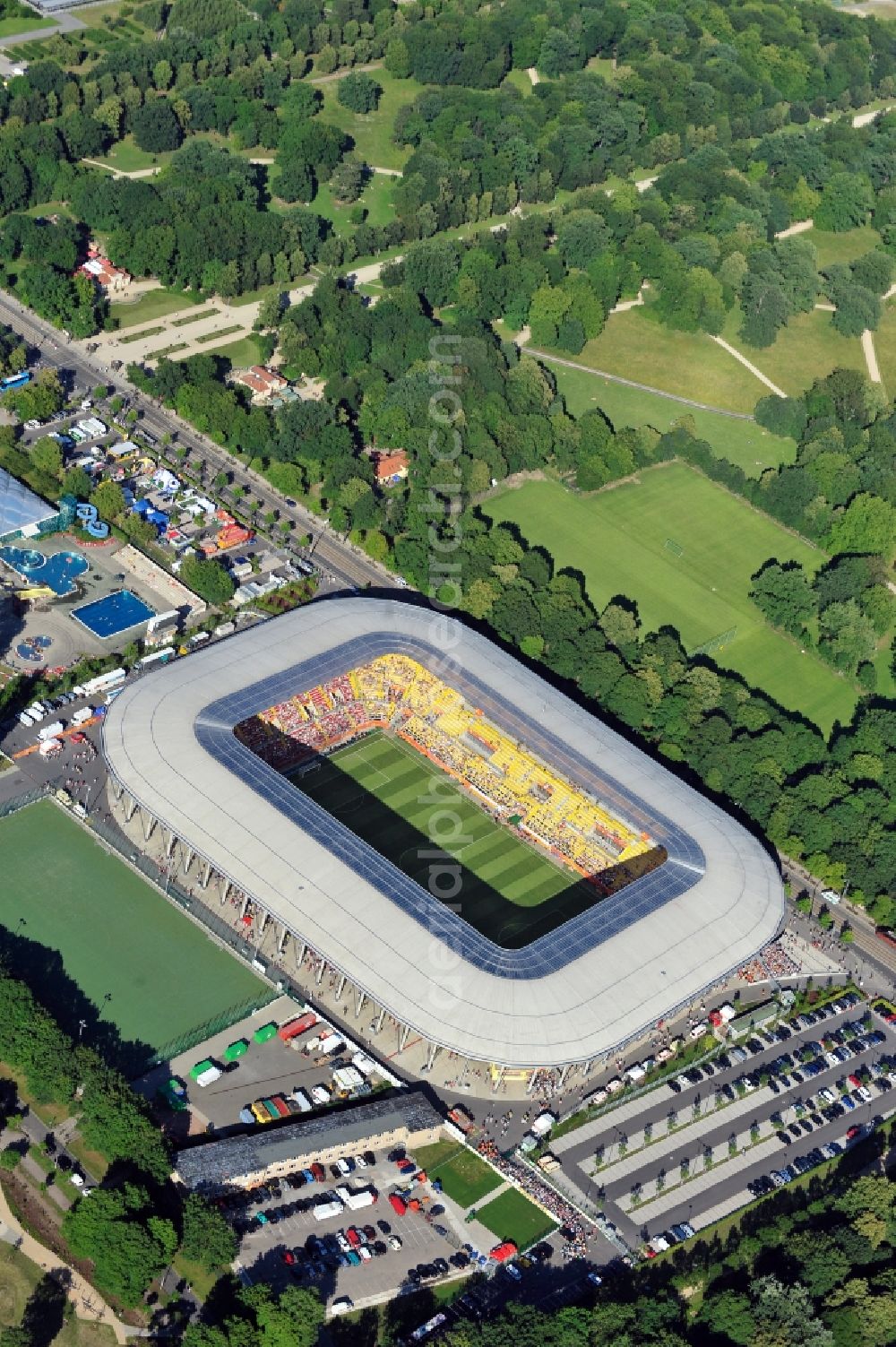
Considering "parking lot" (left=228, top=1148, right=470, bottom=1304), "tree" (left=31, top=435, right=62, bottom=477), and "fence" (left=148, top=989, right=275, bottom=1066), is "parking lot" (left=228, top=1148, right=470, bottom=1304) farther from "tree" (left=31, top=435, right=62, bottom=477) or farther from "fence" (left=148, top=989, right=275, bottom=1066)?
"tree" (left=31, top=435, right=62, bottom=477)

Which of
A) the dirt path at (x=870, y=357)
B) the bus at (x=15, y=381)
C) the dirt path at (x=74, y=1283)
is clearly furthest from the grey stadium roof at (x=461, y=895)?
the dirt path at (x=870, y=357)

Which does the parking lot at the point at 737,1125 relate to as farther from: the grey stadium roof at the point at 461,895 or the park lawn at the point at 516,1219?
the grey stadium roof at the point at 461,895

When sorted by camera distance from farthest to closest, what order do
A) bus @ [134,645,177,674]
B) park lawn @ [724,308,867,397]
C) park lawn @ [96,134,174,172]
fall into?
park lawn @ [96,134,174,172]
park lawn @ [724,308,867,397]
bus @ [134,645,177,674]

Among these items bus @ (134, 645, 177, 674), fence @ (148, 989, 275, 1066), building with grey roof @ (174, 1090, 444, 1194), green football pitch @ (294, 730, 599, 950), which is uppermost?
bus @ (134, 645, 177, 674)

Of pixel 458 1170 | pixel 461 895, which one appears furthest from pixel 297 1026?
pixel 461 895

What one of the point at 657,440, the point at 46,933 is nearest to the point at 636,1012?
the point at 46,933

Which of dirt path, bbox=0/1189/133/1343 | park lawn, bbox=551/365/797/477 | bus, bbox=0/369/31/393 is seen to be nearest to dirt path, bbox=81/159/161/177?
bus, bbox=0/369/31/393
